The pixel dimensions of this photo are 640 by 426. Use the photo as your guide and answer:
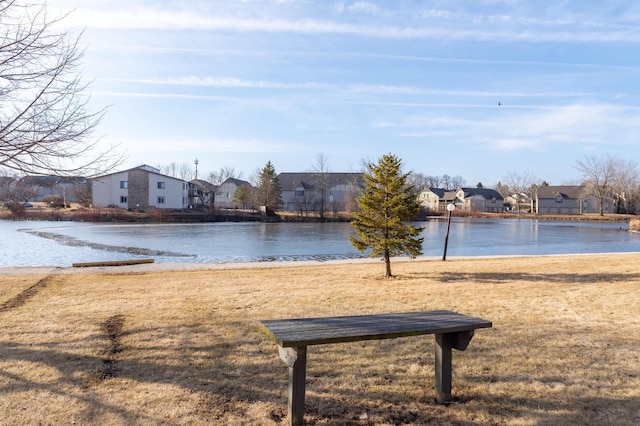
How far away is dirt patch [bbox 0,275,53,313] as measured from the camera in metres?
8.30

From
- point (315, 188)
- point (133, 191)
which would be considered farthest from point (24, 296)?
point (315, 188)

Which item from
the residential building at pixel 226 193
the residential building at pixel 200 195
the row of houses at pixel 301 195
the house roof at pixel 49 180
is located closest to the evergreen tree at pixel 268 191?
the row of houses at pixel 301 195

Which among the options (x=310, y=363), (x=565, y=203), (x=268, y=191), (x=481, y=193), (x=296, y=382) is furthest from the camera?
(x=481, y=193)

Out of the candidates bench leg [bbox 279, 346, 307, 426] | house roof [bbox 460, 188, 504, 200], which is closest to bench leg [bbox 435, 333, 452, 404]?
bench leg [bbox 279, 346, 307, 426]

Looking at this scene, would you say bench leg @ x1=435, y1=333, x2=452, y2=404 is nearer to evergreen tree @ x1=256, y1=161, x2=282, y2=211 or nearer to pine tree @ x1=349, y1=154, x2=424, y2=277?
pine tree @ x1=349, y1=154, x2=424, y2=277

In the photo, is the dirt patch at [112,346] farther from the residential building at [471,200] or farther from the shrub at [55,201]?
the residential building at [471,200]

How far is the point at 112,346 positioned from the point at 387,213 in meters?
9.52

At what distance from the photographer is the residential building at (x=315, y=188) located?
84188 millimetres

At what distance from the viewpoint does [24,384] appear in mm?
4414

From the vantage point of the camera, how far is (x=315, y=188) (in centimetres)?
8931

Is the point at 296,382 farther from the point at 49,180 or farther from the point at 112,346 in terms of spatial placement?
the point at 49,180

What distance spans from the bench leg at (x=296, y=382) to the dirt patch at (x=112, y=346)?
6.96 ft

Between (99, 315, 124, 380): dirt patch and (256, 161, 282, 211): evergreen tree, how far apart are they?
218 ft

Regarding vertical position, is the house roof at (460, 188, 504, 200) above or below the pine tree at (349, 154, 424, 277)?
above
